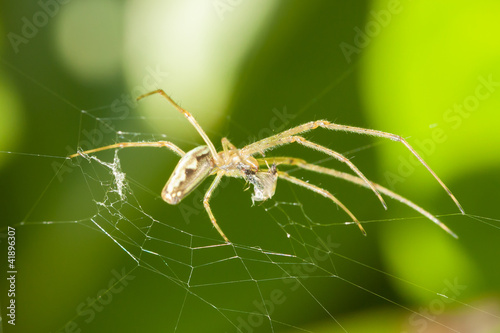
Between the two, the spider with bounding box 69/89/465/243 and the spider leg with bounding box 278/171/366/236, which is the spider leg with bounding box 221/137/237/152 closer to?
the spider with bounding box 69/89/465/243

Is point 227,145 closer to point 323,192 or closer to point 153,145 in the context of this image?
point 153,145

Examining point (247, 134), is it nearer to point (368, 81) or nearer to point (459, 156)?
point (368, 81)

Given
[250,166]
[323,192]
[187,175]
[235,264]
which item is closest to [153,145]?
[187,175]

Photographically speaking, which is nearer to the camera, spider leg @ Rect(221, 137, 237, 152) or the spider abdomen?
the spider abdomen

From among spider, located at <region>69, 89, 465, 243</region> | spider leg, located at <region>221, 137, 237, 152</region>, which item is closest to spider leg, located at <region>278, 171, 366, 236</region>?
spider, located at <region>69, 89, 465, 243</region>

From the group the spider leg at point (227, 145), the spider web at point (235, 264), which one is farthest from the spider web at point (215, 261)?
the spider leg at point (227, 145)

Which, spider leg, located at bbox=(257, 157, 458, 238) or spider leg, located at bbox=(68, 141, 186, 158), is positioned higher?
spider leg, located at bbox=(68, 141, 186, 158)

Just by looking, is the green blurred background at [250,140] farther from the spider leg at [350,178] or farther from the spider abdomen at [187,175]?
the spider abdomen at [187,175]
